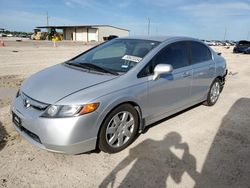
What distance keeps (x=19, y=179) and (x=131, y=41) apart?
284 cm

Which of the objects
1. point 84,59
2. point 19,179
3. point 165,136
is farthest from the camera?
point 84,59

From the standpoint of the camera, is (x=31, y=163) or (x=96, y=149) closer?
(x=31, y=163)

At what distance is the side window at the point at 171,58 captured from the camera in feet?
12.0

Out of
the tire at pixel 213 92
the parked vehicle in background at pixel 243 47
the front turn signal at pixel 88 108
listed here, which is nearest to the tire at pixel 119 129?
the front turn signal at pixel 88 108

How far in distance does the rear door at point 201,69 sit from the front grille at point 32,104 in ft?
9.51

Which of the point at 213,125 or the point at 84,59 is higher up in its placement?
the point at 84,59

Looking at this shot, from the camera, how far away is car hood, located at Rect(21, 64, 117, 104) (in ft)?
9.84

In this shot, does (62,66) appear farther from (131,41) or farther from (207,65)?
(207,65)

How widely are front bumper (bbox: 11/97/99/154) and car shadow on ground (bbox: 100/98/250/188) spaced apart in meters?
0.53

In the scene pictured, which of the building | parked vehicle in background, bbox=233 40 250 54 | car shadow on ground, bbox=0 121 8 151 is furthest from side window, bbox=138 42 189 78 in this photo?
the building

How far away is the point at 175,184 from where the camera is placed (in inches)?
110

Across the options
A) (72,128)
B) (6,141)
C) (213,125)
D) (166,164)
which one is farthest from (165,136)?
(6,141)

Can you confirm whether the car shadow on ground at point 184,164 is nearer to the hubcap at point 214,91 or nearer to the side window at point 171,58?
the side window at point 171,58

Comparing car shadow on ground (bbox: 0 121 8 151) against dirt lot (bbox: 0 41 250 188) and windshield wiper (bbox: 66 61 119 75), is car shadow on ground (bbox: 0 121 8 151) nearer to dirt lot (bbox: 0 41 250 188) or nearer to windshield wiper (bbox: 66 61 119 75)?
dirt lot (bbox: 0 41 250 188)
